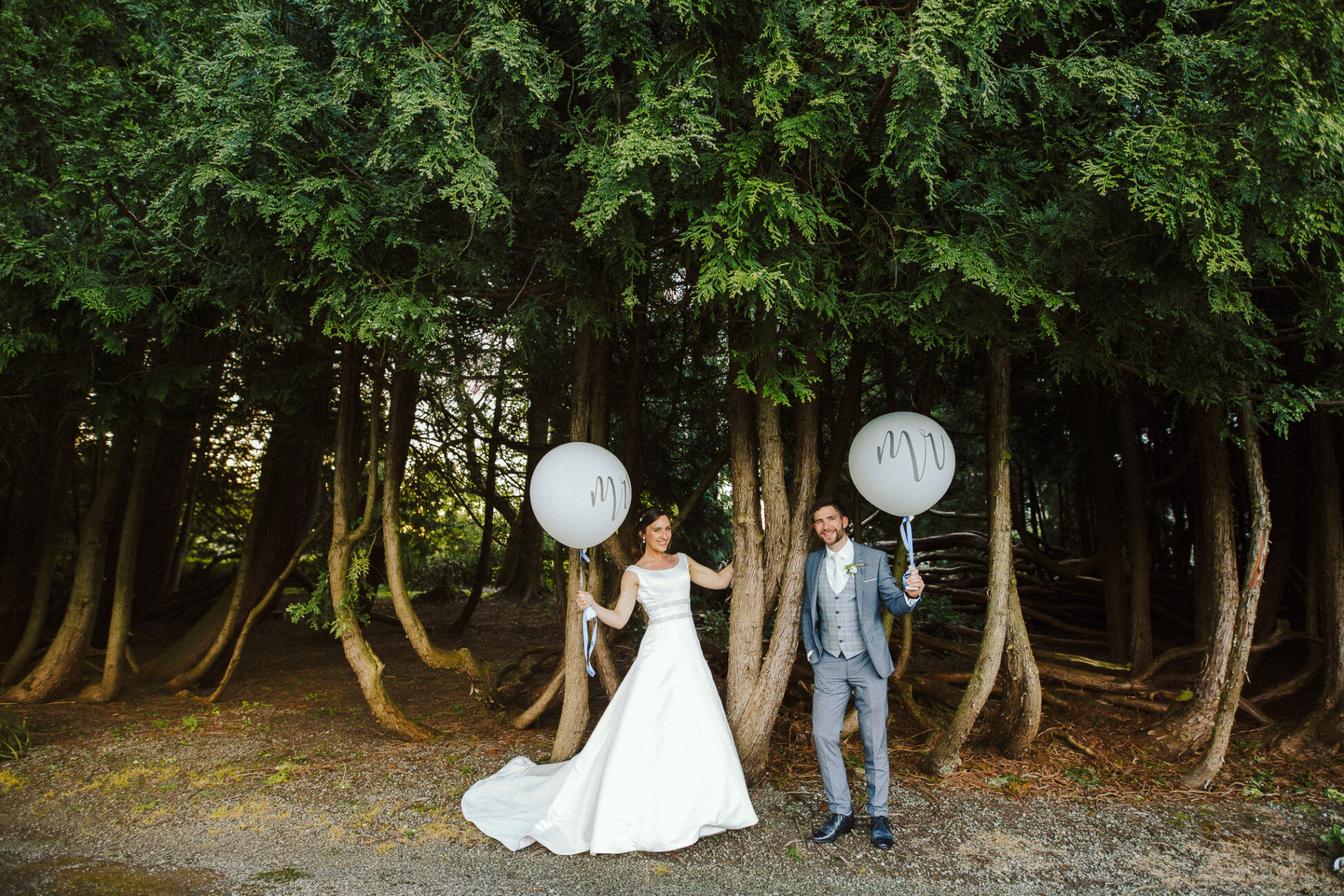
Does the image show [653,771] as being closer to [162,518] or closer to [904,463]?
[904,463]

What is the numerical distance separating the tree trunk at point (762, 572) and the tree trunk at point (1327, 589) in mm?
3451

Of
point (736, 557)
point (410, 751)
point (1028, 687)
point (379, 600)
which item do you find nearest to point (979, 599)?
point (1028, 687)

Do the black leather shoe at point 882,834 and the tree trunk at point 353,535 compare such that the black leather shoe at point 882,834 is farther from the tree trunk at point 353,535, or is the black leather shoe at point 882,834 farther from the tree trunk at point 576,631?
the tree trunk at point 353,535

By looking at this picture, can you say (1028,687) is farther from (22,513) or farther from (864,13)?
(22,513)

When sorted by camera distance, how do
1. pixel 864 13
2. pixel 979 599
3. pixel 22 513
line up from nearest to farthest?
pixel 864 13
pixel 22 513
pixel 979 599

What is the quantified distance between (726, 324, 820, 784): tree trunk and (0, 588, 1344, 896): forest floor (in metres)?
0.43

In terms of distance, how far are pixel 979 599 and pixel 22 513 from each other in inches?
434

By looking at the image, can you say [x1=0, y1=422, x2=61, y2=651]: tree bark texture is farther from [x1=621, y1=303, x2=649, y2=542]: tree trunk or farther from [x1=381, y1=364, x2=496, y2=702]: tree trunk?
[x1=621, y1=303, x2=649, y2=542]: tree trunk

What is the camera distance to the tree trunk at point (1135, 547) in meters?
6.42

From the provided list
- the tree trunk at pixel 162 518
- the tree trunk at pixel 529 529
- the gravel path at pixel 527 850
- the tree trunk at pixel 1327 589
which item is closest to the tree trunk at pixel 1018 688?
the gravel path at pixel 527 850

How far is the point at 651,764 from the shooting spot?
154 inches

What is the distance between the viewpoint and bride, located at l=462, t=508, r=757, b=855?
12.6 ft

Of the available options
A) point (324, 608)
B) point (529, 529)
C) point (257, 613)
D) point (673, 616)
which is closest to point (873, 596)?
point (673, 616)

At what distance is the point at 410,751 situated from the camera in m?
5.34
